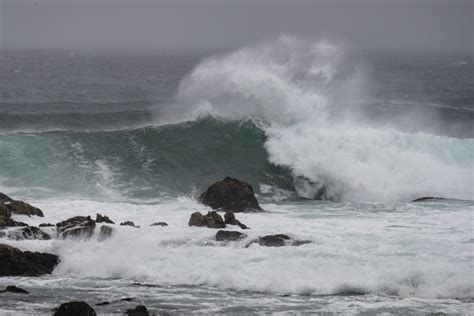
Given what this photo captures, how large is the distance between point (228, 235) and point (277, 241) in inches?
49.5

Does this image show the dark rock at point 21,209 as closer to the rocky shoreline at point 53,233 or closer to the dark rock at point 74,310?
the rocky shoreline at point 53,233

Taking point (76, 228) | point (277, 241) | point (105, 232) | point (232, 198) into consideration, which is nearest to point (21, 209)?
point (76, 228)

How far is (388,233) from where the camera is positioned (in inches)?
837

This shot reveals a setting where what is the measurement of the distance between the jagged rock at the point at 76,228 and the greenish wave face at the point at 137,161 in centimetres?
718

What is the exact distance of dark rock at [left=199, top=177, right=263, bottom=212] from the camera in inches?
970

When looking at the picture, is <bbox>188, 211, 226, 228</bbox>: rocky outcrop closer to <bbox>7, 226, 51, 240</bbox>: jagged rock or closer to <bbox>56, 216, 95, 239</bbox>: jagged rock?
<bbox>56, 216, 95, 239</bbox>: jagged rock

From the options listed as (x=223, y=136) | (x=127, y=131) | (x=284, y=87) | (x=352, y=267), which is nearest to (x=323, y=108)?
(x=284, y=87)

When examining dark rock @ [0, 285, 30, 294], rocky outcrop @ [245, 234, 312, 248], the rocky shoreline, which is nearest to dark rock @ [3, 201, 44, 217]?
the rocky shoreline

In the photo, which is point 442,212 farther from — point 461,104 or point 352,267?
point 461,104

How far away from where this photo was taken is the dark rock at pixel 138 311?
14.8 meters

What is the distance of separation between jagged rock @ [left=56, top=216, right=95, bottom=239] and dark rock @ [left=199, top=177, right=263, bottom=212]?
5.26m

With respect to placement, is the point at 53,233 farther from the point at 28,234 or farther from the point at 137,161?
the point at 137,161

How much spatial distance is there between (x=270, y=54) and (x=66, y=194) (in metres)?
16.3

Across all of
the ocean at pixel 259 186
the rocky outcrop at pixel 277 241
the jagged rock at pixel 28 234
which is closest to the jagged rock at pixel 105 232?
the ocean at pixel 259 186
